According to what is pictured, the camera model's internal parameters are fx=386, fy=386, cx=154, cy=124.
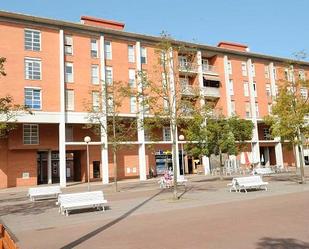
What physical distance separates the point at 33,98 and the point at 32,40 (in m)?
5.38

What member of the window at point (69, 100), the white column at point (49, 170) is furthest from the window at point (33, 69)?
the white column at point (49, 170)

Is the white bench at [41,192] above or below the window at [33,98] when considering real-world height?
below

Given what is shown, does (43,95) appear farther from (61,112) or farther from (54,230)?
(54,230)

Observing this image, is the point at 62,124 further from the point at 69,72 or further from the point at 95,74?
the point at 95,74

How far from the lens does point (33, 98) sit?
113 feet

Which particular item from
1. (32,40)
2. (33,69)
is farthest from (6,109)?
(32,40)

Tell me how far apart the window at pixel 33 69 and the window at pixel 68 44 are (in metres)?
3.14

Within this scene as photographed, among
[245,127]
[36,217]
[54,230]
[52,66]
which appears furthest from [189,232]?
[52,66]

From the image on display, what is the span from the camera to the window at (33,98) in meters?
34.3

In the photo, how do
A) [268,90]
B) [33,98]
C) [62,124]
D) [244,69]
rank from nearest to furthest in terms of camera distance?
1. [33,98]
2. [62,124]
3. [244,69]
4. [268,90]

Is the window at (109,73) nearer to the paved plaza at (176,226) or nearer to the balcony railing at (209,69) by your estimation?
the balcony railing at (209,69)

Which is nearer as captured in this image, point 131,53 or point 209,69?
point 131,53

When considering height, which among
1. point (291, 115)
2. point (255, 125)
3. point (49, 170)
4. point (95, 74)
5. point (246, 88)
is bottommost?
point (49, 170)

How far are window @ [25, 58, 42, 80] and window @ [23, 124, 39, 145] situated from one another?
14.6 ft
